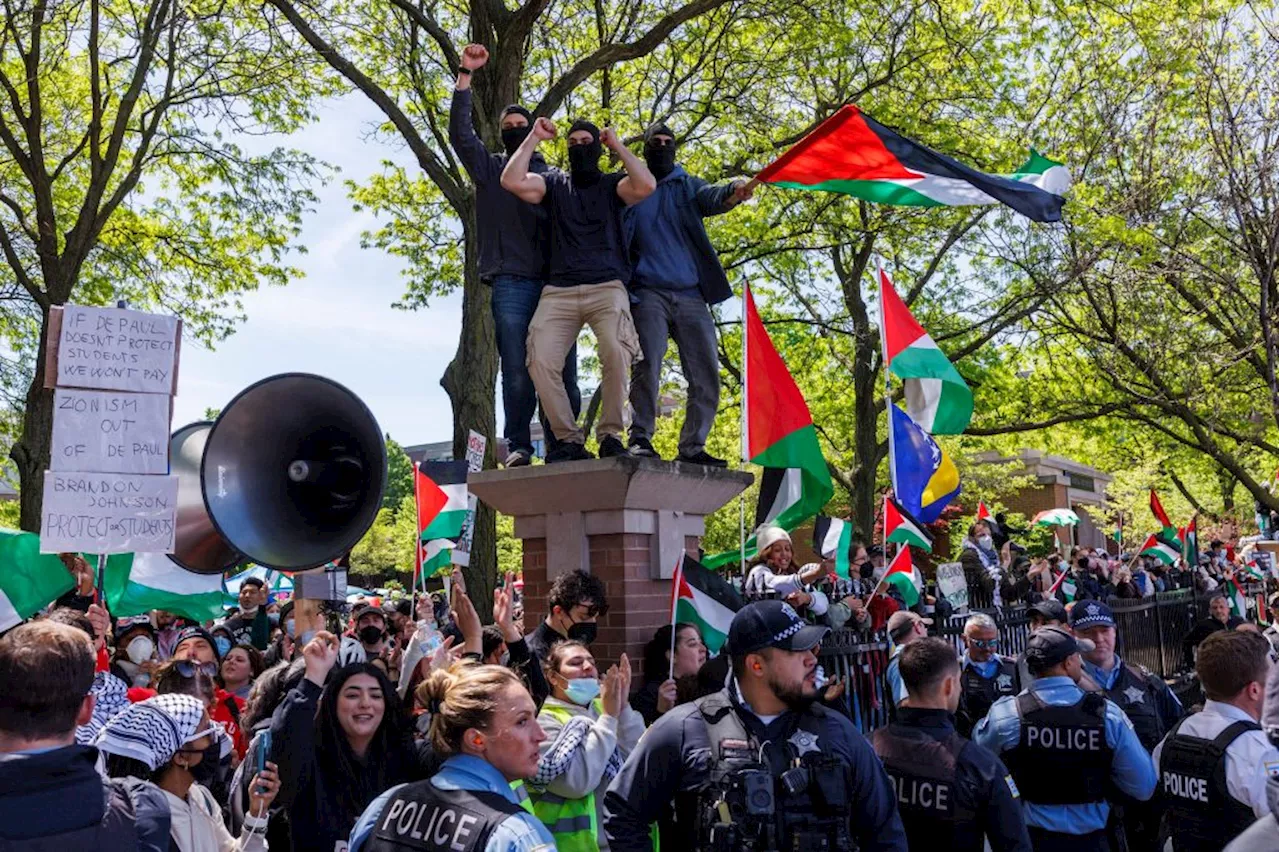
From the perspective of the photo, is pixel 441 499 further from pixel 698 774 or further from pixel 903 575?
pixel 698 774

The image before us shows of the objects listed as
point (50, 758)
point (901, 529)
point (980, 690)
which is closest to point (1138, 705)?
point (980, 690)

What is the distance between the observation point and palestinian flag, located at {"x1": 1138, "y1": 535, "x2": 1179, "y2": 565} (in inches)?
734

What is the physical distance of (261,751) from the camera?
4688 mm

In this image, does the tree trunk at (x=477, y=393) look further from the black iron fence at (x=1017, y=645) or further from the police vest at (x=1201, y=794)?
the police vest at (x=1201, y=794)

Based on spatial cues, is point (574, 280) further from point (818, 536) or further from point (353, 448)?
point (818, 536)

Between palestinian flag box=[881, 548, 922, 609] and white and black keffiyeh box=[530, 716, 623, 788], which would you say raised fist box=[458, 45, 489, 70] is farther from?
palestinian flag box=[881, 548, 922, 609]

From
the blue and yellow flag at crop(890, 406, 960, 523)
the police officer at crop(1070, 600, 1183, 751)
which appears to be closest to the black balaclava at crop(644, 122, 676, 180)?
the blue and yellow flag at crop(890, 406, 960, 523)

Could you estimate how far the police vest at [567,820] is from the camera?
14.7 feet

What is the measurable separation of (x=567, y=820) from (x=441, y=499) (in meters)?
4.20

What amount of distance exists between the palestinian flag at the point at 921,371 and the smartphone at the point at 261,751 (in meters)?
5.66

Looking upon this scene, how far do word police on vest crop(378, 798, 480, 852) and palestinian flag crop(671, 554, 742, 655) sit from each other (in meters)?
3.30

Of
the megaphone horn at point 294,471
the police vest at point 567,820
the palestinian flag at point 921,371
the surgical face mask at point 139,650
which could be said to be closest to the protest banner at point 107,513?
the megaphone horn at point 294,471

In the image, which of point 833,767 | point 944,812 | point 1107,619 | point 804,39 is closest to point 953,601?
point 1107,619

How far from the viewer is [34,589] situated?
645 centimetres
